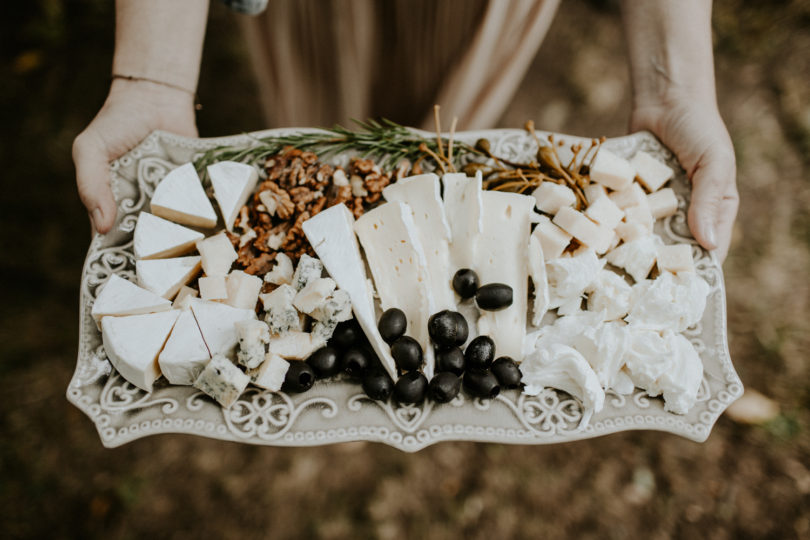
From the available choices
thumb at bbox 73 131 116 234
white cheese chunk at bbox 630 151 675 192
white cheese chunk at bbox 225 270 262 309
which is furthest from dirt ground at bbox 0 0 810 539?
white cheese chunk at bbox 630 151 675 192

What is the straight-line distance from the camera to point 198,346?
1354 mm

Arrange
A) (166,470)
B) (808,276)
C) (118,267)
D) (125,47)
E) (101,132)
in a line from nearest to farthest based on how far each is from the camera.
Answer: (118,267), (101,132), (125,47), (166,470), (808,276)

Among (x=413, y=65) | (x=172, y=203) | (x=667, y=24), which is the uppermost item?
(x=667, y=24)

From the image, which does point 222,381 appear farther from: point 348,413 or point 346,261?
point 346,261

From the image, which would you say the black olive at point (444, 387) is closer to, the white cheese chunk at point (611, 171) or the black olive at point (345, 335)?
the black olive at point (345, 335)

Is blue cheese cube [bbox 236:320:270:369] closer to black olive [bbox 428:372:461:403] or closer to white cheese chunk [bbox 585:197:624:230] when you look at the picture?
black olive [bbox 428:372:461:403]

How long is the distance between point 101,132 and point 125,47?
16.7 inches

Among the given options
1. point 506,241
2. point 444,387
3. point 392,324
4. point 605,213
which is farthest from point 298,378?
point 605,213

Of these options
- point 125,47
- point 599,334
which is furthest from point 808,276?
point 125,47

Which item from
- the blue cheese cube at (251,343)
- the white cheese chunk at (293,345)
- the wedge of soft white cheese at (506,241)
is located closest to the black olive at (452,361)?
the wedge of soft white cheese at (506,241)

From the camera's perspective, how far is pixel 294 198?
159 cm

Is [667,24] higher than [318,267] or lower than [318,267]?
higher

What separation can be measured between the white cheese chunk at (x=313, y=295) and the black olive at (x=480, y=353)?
0.44 metres

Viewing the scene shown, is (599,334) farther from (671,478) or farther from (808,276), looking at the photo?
(808,276)
